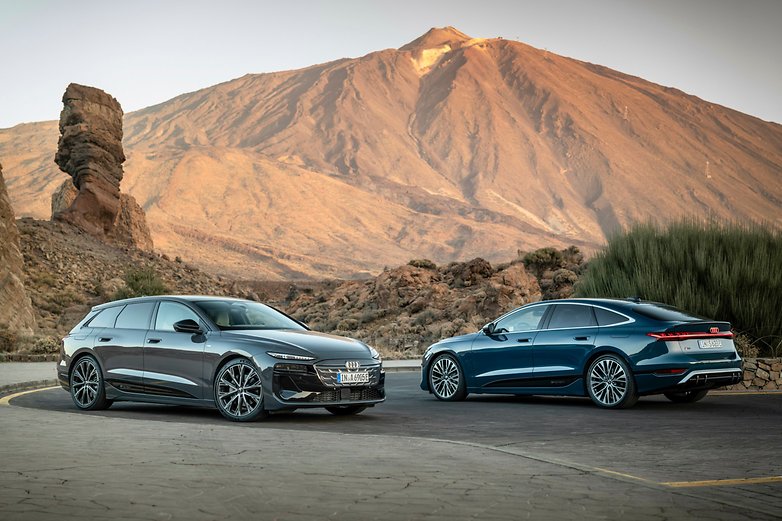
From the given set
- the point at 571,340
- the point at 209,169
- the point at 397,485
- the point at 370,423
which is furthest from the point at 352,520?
the point at 209,169

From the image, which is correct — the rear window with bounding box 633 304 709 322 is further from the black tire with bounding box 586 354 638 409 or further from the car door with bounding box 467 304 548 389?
the car door with bounding box 467 304 548 389

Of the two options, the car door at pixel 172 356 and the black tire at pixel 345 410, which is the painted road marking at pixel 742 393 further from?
the car door at pixel 172 356

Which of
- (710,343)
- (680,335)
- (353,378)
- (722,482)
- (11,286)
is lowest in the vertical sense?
(722,482)

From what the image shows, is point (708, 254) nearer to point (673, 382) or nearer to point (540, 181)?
point (673, 382)

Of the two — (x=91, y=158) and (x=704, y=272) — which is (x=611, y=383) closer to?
(x=704, y=272)

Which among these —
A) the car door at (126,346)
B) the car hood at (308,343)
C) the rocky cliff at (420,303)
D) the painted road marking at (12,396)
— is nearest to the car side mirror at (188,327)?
the car hood at (308,343)

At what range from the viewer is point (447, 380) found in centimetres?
1741

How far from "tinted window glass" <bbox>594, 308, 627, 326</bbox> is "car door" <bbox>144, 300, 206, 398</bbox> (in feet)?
19.3

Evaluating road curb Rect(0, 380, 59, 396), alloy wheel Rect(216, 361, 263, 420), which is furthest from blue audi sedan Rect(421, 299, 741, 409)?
road curb Rect(0, 380, 59, 396)

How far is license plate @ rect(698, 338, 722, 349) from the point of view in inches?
604

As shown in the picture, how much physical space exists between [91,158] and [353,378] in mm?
50896

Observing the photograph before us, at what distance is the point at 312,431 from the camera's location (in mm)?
11805

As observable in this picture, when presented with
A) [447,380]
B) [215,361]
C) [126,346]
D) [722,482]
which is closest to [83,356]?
[126,346]

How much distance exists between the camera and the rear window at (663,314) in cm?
1550
